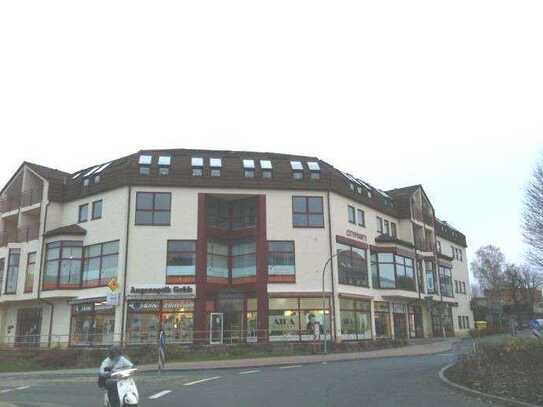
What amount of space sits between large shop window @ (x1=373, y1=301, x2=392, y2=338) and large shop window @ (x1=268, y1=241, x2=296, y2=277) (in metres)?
8.69

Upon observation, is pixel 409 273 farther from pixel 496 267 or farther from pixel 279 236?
pixel 496 267

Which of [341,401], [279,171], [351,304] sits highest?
[279,171]

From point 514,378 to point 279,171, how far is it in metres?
25.6

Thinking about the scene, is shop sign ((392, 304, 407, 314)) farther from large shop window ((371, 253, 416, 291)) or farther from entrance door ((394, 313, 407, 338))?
large shop window ((371, 253, 416, 291))

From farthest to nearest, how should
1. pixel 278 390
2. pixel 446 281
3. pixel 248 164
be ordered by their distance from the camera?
pixel 446 281 < pixel 248 164 < pixel 278 390

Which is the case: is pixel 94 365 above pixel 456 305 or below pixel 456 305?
below

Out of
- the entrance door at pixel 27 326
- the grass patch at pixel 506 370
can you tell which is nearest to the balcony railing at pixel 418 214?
the entrance door at pixel 27 326

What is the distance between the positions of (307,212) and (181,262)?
8.97m

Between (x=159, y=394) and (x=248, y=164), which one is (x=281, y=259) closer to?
(x=248, y=164)

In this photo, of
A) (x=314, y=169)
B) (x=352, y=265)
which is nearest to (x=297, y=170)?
(x=314, y=169)

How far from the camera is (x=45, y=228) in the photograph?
3891 cm

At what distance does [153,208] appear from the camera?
35.7 m

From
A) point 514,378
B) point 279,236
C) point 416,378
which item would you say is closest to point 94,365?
point 279,236

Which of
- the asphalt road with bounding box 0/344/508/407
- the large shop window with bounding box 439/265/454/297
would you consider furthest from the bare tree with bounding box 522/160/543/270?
the large shop window with bounding box 439/265/454/297
